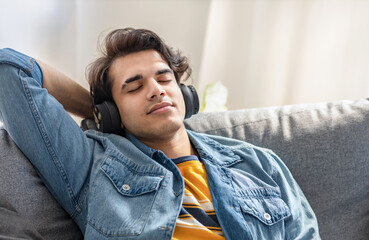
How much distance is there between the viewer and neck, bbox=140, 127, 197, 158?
140 centimetres

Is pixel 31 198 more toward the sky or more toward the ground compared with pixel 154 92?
more toward the ground

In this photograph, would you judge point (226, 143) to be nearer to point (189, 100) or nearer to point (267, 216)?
point (189, 100)

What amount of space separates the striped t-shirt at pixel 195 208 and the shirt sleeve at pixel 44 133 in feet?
0.99

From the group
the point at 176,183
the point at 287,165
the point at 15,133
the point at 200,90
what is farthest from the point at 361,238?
the point at 200,90

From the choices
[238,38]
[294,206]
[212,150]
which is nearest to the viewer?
[294,206]

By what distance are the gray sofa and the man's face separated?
23 cm

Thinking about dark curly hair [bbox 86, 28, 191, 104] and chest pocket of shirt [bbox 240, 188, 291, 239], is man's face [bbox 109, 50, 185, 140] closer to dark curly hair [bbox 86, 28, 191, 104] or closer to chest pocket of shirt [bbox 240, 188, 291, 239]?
dark curly hair [bbox 86, 28, 191, 104]

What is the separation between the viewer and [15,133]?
3.92 feet

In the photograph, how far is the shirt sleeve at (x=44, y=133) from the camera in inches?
45.7

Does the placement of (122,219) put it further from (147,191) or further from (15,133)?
(15,133)

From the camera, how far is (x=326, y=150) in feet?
4.94

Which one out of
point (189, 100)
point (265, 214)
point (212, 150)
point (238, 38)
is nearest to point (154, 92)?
point (189, 100)

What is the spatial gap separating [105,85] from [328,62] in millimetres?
1399

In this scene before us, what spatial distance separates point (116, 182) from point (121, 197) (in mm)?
51
